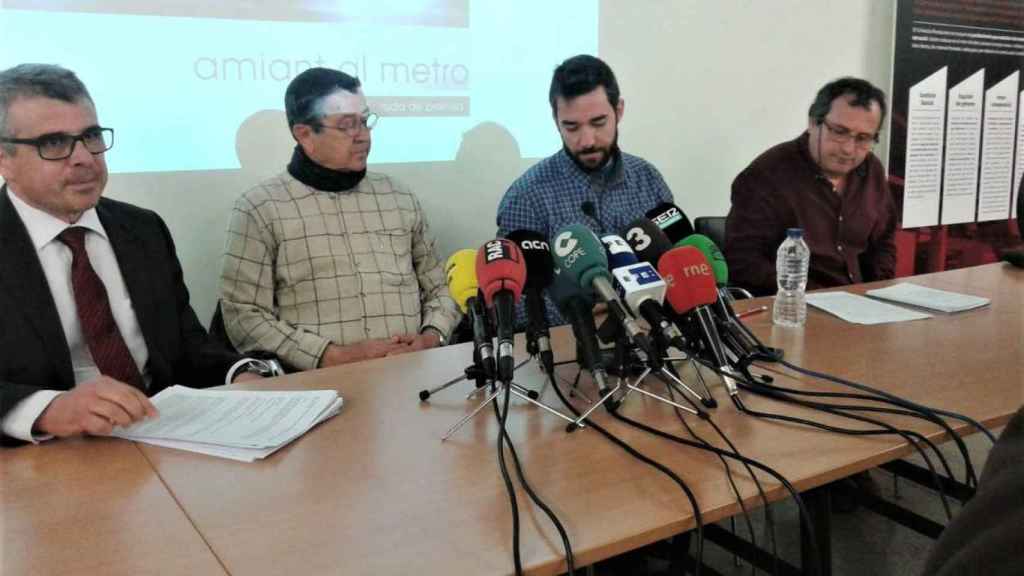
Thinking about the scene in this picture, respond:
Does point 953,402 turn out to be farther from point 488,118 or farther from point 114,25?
point 114,25

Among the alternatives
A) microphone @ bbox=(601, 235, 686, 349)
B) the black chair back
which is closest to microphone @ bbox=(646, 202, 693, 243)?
microphone @ bbox=(601, 235, 686, 349)

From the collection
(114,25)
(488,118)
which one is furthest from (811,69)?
(114,25)

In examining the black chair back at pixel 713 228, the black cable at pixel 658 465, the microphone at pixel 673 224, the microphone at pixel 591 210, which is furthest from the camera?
the black chair back at pixel 713 228

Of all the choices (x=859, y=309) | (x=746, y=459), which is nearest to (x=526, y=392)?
(x=746, y=459)

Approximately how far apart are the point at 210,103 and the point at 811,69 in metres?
2.79

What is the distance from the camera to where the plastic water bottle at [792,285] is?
76.0 inches

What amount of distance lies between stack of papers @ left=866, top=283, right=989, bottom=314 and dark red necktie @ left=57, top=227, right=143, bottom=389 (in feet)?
6.05

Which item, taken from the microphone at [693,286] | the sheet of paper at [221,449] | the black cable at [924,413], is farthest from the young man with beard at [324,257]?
the black cable at [924,413]

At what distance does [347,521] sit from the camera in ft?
3.24

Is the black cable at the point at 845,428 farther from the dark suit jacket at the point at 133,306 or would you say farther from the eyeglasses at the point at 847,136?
the eyeglasses at the point at 847,136

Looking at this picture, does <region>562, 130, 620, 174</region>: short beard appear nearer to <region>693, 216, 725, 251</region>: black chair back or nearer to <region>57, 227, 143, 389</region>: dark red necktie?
<region>693, 216, 725, 251</region>: black chair back

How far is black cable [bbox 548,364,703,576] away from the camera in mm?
991

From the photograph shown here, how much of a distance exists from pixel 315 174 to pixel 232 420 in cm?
121

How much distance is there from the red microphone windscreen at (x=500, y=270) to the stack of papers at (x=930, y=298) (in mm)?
1263
